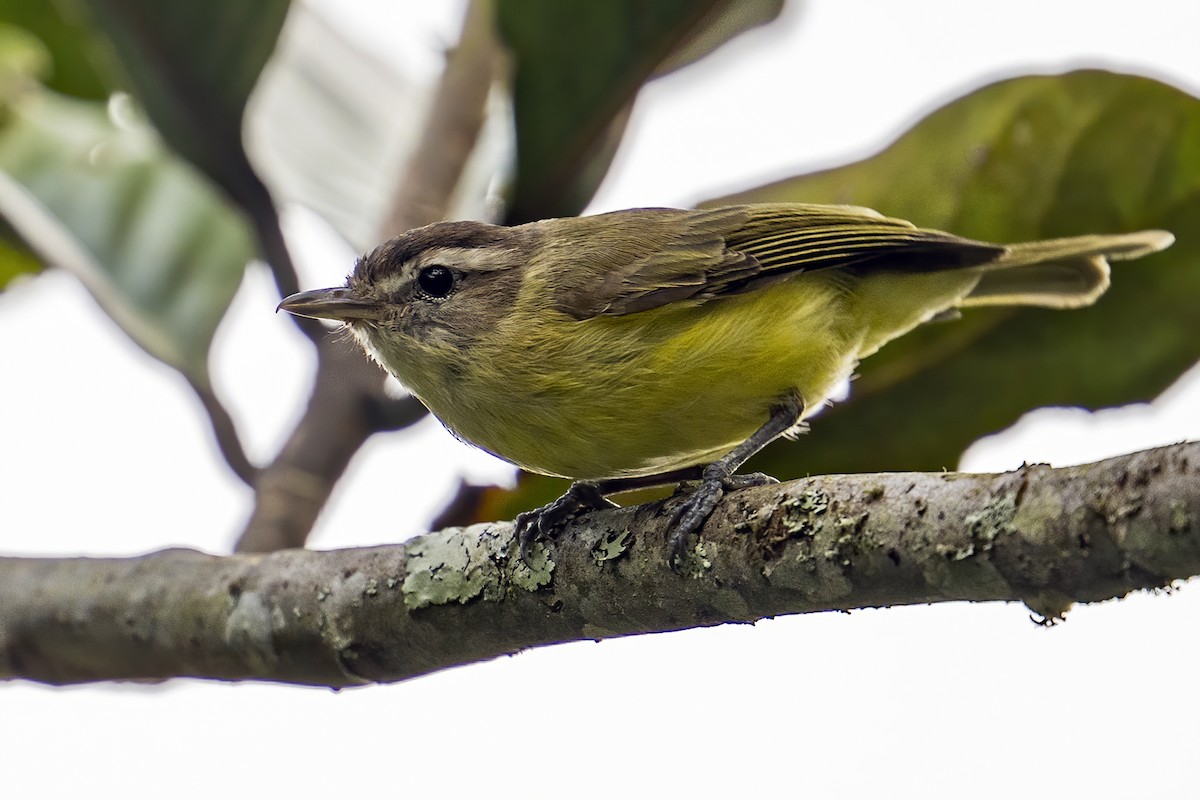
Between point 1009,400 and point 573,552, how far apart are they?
4.77 feet

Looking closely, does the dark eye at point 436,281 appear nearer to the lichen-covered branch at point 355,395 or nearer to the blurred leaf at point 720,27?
the lichen-covered branch at point 355,395

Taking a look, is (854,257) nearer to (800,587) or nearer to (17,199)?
(800,587)

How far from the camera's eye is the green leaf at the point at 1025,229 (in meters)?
3.34

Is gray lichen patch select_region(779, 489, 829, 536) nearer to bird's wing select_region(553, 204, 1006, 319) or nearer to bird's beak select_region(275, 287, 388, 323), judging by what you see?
bird's wing select_region(553, 204, 1006, 319)

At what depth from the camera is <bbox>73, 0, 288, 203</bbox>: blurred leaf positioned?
10.6ft

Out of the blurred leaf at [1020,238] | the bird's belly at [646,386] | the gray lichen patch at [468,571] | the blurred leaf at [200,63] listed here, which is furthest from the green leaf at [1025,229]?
the blurred leaf at [200,63]

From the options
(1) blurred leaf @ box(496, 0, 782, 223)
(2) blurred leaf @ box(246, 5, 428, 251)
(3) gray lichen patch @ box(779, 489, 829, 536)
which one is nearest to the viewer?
(3) gray lichen patch @ box(779, 489, 829, 536)

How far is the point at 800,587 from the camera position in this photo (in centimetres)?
211

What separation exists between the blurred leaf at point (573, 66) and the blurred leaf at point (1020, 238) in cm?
54

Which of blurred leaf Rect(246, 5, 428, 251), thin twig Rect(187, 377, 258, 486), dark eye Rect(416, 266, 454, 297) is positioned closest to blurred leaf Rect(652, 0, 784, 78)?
dark eye Rect(416, 266, 454, 297)

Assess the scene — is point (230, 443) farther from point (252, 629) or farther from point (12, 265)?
point (12, 265)

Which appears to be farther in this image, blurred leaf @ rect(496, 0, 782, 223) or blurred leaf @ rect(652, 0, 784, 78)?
blurred leaf @ rect(652, 0, 784, 78)

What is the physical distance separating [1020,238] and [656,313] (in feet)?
3.62

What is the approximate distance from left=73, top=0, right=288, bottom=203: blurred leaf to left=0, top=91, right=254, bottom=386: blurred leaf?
1.12 ft
